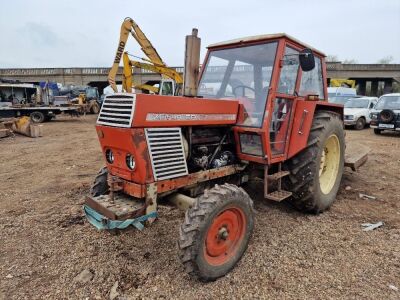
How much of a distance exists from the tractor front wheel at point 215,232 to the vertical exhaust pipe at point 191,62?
1.11 meters

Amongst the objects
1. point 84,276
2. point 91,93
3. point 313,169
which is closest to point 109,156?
point 84,276

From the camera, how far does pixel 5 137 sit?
40.9ft

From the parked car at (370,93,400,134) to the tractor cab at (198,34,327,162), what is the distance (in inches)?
381

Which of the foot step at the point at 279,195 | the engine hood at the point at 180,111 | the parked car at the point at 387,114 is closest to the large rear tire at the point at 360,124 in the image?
the parked car at the point at 387,114

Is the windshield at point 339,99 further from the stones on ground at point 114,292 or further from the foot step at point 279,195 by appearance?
the stones on ground at point 114,292

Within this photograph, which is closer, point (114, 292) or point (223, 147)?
point (114, 292)

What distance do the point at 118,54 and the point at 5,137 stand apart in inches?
262

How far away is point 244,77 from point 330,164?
1.94 metres

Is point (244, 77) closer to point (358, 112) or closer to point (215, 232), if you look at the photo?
point (215, 232)

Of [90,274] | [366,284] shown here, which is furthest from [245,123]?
[90,274]

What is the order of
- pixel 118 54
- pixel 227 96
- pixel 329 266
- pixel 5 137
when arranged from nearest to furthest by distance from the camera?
1. pixel 329 266
2. pixel 227 96
3. pixel 118 54
4. pixel 5 137

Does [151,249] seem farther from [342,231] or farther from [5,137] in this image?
[5,137]

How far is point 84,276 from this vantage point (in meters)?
2.91

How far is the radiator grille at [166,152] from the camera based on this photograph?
2.88 meters
